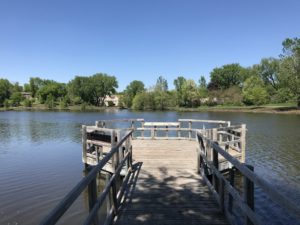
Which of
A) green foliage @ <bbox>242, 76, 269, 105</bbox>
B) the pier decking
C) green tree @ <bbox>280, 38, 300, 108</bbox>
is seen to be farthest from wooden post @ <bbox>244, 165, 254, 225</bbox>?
green foliage @ <bbox>242, 76, 269, 105</bbox>

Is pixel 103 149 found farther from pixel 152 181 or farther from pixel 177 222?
pixel 177 222

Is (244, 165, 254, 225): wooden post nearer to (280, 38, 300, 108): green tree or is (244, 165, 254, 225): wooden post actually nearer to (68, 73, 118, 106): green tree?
(280, 38, 300, 108): green tree

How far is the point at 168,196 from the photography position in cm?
605

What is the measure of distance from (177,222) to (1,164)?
Answer: 12.8 metres

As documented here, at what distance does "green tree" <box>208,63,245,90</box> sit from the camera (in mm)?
104569

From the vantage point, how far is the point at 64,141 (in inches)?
883

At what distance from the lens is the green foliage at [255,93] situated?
75.2 m

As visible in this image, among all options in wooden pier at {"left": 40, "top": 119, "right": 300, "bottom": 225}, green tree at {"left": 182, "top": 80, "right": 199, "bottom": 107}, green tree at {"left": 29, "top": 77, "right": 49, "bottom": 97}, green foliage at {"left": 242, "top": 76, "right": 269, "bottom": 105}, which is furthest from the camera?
green tree at {"left": 29, "top": 77, "right": 49, "bottom": 97}

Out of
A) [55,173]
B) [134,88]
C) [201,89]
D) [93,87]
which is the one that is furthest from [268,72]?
[55,173]

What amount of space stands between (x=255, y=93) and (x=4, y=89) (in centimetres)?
10256

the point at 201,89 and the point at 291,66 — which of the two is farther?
the point at 201,89

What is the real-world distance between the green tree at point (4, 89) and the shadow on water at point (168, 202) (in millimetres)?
125468

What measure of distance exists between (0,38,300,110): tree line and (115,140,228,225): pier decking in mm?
53072

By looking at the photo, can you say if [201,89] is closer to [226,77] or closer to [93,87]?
[226,77]
